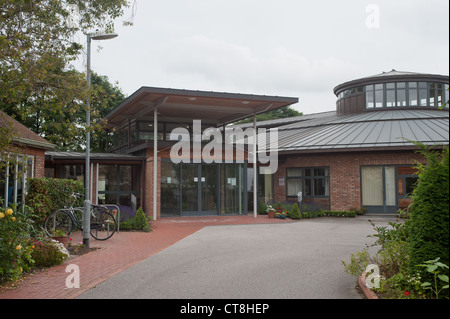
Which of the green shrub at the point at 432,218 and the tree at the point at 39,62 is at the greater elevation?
the tree at the point at 39,62

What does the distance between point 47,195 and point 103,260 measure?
4.11m

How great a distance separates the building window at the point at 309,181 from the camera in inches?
833

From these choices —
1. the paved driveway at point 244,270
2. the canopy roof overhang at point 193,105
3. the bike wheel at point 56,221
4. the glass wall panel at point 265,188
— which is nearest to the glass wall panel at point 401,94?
the glass wall panel at point 265,188

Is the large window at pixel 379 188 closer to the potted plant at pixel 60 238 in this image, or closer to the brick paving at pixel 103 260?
the brick paving at pixel 103 260

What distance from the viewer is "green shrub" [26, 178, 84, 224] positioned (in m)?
11.2

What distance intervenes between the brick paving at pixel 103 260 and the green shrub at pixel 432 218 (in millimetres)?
4589

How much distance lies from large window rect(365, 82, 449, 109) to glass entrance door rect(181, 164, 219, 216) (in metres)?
13.3

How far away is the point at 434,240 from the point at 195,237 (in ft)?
27.2

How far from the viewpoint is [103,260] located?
855cm

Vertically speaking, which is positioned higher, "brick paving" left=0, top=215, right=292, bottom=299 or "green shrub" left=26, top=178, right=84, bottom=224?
"green shrub" left=26, top=178, right=84, bottom=224

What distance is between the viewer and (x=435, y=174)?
4820mm

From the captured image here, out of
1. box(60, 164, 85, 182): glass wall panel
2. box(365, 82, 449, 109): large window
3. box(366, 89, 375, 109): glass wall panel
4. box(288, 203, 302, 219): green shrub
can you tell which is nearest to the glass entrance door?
box(288, 203, 302, 219): green shrub

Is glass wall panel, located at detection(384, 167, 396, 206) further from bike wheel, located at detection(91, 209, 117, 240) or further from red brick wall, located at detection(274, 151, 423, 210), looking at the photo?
bike wheel, located at detection(91, 209, 117, 240)
